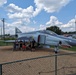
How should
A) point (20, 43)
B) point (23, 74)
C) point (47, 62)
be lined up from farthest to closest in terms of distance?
point (20, 43)
point (47, 62)
point (23, 74)

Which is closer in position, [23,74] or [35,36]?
[23,74]

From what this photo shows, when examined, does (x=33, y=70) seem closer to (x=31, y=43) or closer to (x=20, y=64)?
(x=20, y=64)

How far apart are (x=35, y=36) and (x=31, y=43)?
0.92 meters

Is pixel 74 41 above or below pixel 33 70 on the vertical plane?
above

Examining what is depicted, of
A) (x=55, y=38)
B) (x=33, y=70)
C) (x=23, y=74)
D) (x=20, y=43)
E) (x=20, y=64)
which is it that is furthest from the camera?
(x=20, y=43)

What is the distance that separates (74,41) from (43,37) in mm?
3762

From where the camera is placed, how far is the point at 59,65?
33.6ft

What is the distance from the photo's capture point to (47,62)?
10812 mm

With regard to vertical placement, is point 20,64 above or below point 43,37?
below

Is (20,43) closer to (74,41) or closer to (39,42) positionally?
(39,42)

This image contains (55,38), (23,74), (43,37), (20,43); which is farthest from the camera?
(20,43)

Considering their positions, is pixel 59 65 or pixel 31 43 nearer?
pixel 59 65

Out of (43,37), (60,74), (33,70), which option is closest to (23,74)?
(33,70)

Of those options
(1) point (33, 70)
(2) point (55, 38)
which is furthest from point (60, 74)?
(2) point (55, 38)
